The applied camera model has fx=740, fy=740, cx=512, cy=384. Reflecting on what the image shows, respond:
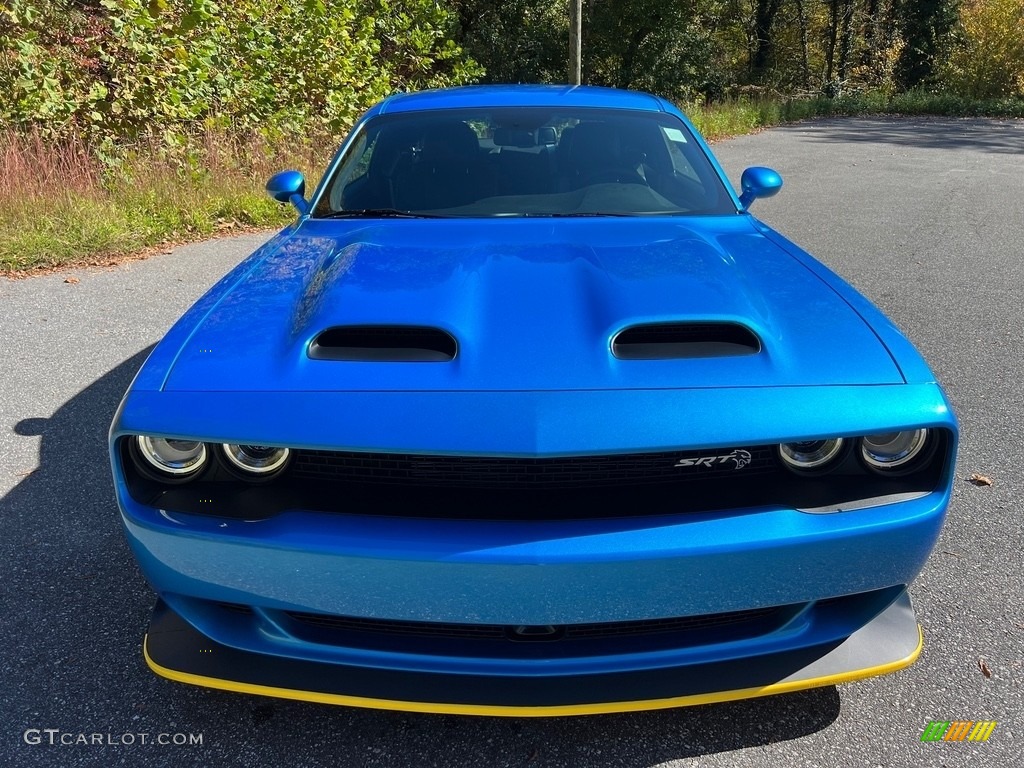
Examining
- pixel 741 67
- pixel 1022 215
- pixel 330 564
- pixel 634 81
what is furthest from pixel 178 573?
pixel 741 67

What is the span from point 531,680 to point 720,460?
613mm

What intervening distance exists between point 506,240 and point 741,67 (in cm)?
4119

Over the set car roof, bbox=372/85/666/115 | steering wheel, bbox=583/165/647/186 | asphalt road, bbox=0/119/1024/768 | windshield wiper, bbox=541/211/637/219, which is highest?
car roof, bbox=372/85/666/115

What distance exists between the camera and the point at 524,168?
2.79m

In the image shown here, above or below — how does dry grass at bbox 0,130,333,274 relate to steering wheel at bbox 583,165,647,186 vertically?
below

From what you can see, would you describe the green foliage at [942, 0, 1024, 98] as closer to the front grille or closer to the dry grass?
the dry grass

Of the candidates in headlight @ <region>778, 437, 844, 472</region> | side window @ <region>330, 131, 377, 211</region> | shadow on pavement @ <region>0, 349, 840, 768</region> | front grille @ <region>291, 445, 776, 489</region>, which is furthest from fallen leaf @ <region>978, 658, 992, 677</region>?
side window @ <region>330, 131, 377, 211</region>

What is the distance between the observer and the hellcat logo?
154 centimetres

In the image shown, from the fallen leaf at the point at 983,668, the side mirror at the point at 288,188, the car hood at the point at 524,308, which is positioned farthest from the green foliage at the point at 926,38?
the fallen leaf at the point at 983,668

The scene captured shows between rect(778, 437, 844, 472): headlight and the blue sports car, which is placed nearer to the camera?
the blue sports car

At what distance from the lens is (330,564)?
4.74ft

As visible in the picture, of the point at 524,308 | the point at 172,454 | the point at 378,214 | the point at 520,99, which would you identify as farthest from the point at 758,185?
the point at 172,454

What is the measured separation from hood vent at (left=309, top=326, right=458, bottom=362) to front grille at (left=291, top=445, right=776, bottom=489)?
0.75 feet

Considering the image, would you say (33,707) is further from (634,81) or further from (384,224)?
(634,81)
